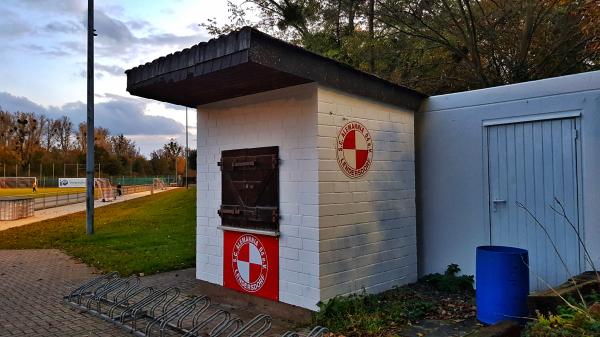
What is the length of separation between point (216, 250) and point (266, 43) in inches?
124

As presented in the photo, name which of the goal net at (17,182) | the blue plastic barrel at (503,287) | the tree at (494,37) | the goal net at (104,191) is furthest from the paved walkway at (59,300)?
the goal net at (17,182)

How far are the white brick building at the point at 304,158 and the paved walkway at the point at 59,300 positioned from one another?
260 mm

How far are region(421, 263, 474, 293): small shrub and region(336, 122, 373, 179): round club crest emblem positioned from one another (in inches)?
→ 76.0

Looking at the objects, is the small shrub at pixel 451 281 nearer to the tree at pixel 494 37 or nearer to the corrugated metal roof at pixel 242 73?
the corrugated metal roof at pixel 242 73

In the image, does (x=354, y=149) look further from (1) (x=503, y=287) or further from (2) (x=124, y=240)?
(2) (x=124, y=240)

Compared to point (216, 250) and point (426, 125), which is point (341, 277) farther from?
point (426, 125)

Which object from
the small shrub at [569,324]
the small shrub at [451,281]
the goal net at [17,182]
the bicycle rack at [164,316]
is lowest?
the bicycle rack at [164,316]

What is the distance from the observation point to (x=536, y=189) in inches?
221

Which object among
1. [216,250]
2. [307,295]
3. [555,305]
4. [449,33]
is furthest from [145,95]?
[449,33]

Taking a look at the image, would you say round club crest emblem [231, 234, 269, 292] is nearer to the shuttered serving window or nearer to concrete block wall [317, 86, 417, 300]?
the shuttered serving window

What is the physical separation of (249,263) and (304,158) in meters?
1.64

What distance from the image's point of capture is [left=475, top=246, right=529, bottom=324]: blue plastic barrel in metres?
4.51

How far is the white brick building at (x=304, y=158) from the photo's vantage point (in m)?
5.02

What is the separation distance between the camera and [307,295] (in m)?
5.12
